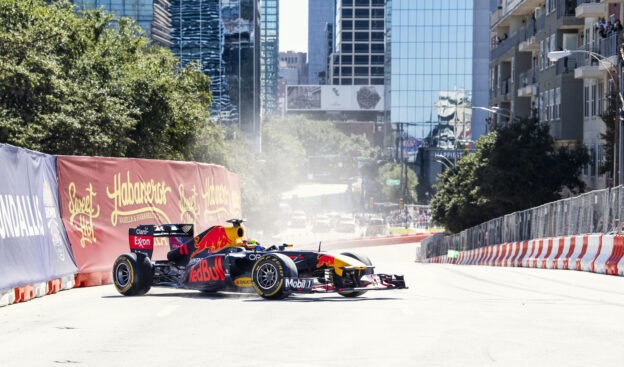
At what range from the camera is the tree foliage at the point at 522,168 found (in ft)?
177

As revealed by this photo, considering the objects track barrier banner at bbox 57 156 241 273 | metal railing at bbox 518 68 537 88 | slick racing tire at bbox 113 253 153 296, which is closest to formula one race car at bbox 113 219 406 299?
slick racing tire at bbox 113 253 153 296

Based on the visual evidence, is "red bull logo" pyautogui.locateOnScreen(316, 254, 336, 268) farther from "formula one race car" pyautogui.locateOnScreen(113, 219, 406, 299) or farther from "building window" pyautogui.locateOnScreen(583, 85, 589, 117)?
"building window" pyautogui.locateOnScreen(583, 85, 589, 117)

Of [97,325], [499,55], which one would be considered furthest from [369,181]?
[97,325]


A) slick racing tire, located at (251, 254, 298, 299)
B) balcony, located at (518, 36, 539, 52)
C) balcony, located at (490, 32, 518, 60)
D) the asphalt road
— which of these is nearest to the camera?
the asphalt road

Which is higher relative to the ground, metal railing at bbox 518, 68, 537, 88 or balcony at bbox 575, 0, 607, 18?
balcony at bbox 575, 0, 607, 18

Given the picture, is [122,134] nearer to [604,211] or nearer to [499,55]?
[604,211]

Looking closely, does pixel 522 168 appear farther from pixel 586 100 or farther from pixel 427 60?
pixel 427 60

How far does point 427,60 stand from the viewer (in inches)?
7466

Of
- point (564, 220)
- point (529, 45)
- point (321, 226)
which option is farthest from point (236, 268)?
point (321, 226)

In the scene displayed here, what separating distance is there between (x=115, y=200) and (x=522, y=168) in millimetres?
36280

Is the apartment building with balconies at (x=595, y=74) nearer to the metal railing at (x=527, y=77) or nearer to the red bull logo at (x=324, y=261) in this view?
the metal railing at (x=527, y=77)

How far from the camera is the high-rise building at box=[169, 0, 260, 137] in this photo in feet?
555

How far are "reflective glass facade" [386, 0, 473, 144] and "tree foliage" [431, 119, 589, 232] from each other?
126944 millimetres

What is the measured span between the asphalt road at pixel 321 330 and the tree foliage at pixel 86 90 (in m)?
20.3
